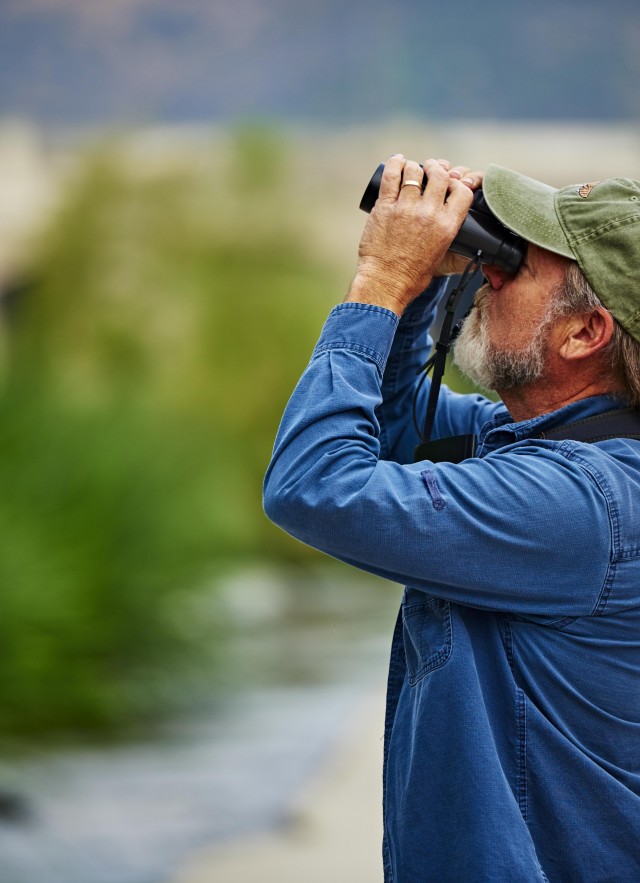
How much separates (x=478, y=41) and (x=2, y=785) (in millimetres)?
98677

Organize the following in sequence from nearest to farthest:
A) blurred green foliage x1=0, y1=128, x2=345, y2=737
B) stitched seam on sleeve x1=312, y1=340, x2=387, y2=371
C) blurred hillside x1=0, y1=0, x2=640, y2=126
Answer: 1. stitched seam on sleeve x1=312, y1=340, x2=387, y2=371
2. blurred green foliage x1=0, y1=128, x2=345, y2=737
3. blurred hillside x1=0, y1=0, x2=640, y2=126

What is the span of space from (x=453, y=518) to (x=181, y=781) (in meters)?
4.79

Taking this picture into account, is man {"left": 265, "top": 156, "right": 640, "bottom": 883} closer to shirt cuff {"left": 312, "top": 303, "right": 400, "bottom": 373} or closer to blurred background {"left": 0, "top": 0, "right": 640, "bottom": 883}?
shirt cuff {"left": 312, "top": 303, "right": 400, "bottom": 373}

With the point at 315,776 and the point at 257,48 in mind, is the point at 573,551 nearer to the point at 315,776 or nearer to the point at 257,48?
the point at 315,776

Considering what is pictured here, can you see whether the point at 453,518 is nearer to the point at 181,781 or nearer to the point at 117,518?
the point at 181,781

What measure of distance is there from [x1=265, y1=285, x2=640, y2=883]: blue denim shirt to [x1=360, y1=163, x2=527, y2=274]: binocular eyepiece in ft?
0.70

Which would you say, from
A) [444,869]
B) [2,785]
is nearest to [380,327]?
[444,869]

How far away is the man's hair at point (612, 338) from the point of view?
5.41 ft

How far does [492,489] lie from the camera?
151 cm

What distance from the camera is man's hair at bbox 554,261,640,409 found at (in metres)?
1.65

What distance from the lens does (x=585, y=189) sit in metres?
1.67

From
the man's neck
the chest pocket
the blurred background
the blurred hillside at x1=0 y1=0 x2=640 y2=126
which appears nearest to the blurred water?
the blurred background

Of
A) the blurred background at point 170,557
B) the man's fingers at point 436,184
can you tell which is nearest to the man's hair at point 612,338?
the man's fingers at point 436,184

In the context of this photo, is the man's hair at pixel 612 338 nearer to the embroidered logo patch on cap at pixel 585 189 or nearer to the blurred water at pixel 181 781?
the embroidered logo patch on cap at pixel 585 189
